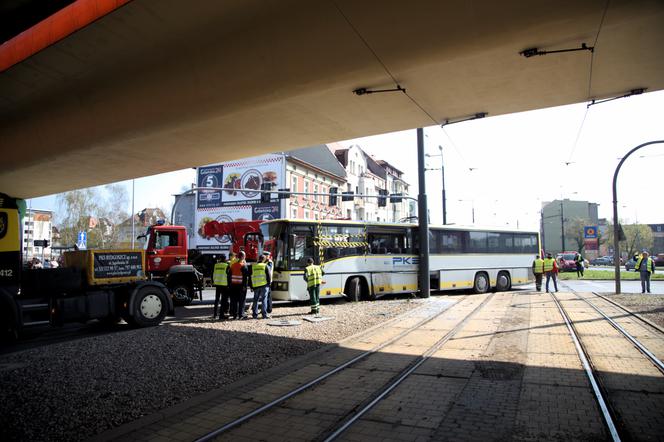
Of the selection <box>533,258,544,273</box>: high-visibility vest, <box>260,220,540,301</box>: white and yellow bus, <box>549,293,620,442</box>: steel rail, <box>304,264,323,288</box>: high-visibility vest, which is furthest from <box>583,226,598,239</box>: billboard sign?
<box>304,264,323,288</box>: high-visibility vest

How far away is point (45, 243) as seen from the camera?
22703mm

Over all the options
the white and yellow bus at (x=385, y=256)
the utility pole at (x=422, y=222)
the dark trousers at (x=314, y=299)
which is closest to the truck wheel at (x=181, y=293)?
the white and yellow bus at (x=385, y=256)

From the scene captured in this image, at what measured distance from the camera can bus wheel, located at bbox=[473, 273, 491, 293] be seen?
2166 centimetres

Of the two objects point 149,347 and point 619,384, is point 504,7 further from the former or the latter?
point 149,347

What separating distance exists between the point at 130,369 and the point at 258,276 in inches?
232

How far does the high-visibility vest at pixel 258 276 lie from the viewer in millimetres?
12863

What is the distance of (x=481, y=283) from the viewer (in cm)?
2189

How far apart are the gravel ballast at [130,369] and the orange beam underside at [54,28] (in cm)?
523

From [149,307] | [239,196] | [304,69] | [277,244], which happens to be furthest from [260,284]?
[239,196]

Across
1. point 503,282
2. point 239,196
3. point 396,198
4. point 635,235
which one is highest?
point 239,196

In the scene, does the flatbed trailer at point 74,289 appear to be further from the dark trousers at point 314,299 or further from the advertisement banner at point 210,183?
the advertisement banner at point 210,183

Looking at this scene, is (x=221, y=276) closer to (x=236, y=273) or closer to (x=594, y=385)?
(x=236, y=273)

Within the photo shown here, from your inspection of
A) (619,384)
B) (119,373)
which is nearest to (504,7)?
(619,384)

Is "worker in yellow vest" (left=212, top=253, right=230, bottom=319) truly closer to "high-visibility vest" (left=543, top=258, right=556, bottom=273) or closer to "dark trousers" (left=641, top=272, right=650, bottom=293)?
"high-visibility vest" (left=543, top=258, right=556, bottom=273)
